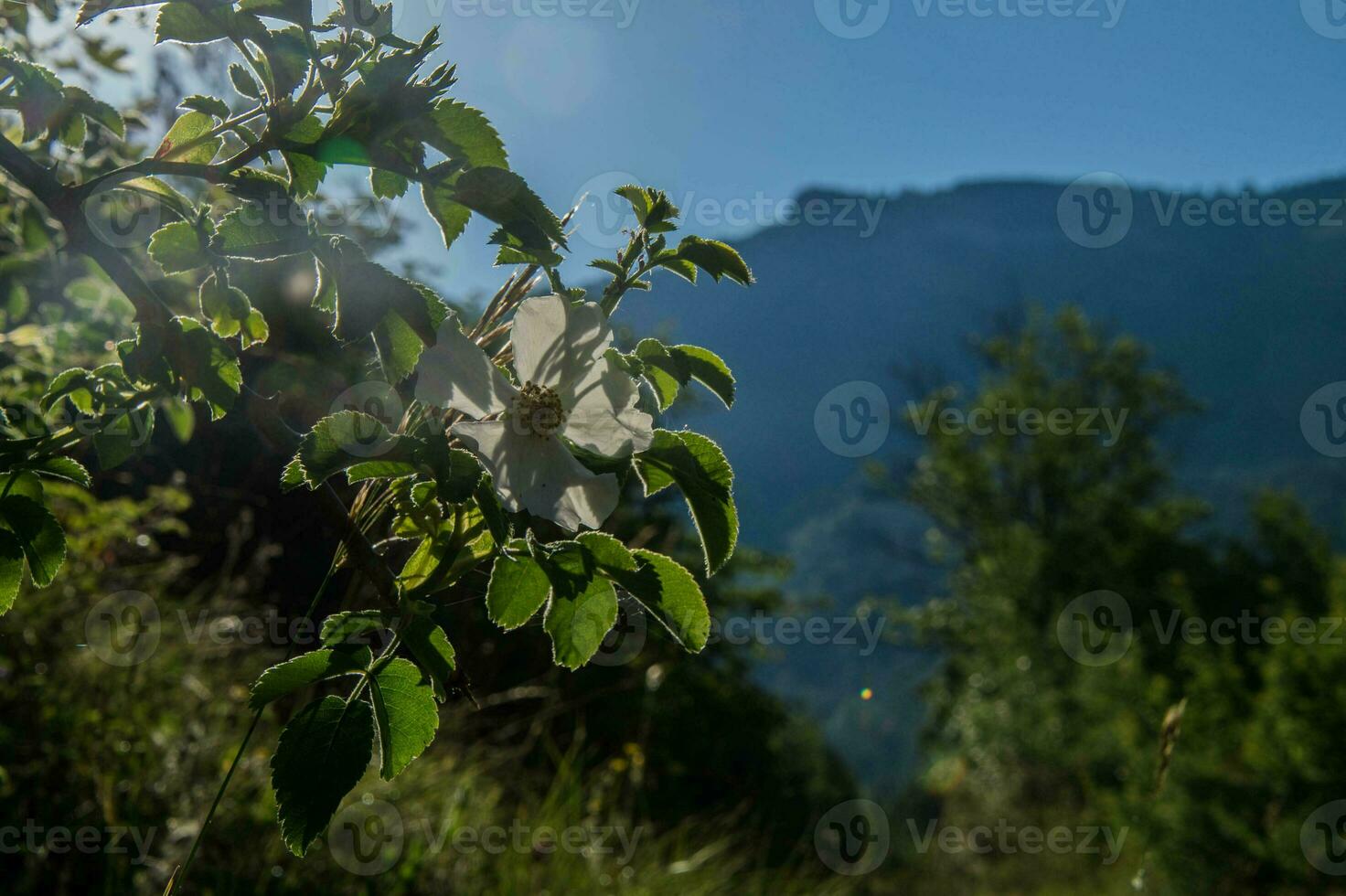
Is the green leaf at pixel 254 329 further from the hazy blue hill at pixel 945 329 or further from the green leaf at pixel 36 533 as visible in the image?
the hazy blue hill at pixel 945 329

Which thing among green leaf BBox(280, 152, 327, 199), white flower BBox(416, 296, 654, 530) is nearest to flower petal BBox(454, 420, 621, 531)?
white flower BBox(416, 296, 654, 530)

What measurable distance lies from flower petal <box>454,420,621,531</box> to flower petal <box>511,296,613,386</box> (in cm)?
5

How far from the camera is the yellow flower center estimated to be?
2.03 ft

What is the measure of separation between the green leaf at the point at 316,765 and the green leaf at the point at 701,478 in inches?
10.2

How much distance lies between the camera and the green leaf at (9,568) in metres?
0.67

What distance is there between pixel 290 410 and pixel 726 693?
8867 mm

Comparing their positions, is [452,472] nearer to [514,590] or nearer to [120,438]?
[514,590]

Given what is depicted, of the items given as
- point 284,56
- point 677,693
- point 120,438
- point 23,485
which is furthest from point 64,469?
point 677,693

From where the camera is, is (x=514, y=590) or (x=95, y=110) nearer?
(x=514, y=590)

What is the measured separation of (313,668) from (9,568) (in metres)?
0.28

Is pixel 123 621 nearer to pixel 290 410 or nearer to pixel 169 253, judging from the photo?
pixel 290 410

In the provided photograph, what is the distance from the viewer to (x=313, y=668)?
640 mm

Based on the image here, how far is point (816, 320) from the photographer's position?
5846 inches

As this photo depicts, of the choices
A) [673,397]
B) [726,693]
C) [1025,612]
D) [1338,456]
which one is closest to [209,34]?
[673,397]
